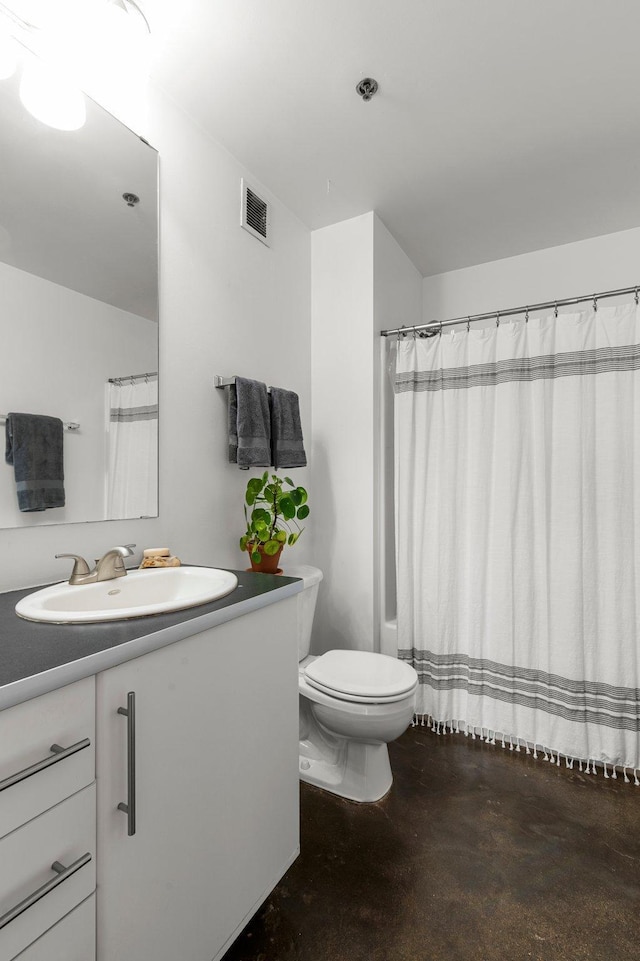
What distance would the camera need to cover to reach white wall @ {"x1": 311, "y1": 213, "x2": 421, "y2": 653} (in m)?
2.32

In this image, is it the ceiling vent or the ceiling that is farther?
the ceiling vent

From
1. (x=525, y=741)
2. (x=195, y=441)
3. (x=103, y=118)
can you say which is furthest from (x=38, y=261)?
(x=525, y=741)

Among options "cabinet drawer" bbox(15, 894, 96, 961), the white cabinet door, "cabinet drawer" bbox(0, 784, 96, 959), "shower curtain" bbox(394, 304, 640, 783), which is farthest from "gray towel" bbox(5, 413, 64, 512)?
"shower curtain" bbox(394, 304, 640, 783)

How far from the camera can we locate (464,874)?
1.41 metres

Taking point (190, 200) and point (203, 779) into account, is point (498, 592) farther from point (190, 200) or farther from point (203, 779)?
point (190, 200)

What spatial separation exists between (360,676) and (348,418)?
119cm

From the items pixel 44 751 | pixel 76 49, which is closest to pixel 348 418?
pixel 76 49

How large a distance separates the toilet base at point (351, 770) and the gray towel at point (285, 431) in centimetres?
107

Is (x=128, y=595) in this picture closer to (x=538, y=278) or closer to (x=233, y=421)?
(x=233, y=421)

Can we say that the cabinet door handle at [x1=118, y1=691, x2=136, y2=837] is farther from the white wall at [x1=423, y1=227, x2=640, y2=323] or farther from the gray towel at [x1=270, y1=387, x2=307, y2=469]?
the white wall at [x1=423, y1=227, x2=640, y2=323]

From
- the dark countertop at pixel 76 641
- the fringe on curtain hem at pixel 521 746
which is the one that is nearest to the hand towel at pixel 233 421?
the dark countertop at pixel 76 641

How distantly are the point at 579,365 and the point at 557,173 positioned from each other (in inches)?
33.3

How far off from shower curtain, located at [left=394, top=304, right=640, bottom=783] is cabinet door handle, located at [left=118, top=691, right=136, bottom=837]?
1620 mm

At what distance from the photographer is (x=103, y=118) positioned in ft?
4.59
